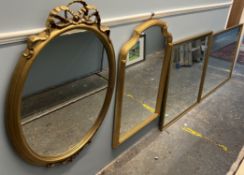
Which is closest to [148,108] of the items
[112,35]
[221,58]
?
[112,35]

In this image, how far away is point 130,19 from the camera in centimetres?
127

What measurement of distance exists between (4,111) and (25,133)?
162 mm

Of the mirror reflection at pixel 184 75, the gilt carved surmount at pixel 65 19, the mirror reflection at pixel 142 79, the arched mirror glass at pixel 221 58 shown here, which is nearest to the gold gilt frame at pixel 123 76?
the mirror reflection at pixel 142 79

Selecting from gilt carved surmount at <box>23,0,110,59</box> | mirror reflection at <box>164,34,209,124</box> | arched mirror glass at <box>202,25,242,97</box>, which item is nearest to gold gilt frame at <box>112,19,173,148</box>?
mirror reflection at <box>164,34,209,124</box>

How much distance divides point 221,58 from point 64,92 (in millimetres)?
2198

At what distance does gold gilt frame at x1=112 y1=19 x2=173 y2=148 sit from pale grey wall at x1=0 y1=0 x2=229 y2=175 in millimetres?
37

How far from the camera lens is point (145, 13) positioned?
1360mm

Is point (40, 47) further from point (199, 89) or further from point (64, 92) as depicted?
point (199, 89)

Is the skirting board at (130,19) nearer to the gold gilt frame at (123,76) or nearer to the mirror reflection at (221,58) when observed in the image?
the gold gilt frame at (123,76)

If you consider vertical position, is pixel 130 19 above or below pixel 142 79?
above

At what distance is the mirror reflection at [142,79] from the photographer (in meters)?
1.44

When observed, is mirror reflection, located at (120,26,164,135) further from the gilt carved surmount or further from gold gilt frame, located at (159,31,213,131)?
the gilt carved surmount

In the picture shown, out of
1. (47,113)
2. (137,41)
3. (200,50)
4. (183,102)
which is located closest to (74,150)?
(47,113)

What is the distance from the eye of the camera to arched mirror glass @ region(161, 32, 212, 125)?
6.18 feet
